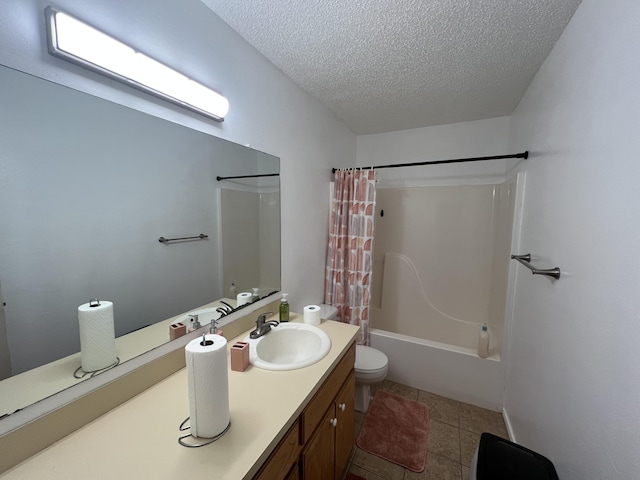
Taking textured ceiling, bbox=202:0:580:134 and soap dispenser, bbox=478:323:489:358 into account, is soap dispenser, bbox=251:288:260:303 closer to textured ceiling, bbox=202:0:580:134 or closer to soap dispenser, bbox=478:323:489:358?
textured ceiling, bbox=202:0:580:134

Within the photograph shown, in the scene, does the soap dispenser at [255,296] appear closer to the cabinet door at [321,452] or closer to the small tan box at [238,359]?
the small tan box at [238,359]

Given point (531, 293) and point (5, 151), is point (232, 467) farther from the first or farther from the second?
point (531, 293)

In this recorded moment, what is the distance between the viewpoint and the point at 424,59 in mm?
1469

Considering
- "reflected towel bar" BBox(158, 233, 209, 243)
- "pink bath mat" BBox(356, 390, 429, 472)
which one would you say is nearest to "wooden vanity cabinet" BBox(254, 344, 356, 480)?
"pink bath mat" BBox(356, 390, 429, 472)

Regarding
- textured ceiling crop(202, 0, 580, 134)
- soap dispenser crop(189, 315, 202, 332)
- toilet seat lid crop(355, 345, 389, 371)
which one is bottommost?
toilet seat lid crop(355, 345, 389, 371)

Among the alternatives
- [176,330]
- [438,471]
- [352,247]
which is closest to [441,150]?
[352,247]

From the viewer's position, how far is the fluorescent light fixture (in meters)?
0.70

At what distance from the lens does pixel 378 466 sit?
1.49m

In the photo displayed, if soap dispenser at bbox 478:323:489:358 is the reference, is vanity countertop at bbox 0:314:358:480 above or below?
above

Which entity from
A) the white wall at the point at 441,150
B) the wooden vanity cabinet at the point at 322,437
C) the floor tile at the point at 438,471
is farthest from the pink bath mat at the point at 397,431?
the white wall at the point at 441,150

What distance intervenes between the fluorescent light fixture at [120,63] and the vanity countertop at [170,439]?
108 centimetres

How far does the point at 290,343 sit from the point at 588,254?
1.32 metres

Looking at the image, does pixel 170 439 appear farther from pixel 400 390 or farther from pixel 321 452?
pixel 400 390

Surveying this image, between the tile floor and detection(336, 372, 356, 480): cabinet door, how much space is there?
0.27 m
